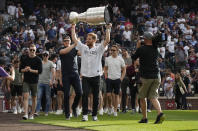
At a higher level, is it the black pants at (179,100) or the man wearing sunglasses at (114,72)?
the man wearing sunglasses at (114,72)

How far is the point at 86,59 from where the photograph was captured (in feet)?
46.9

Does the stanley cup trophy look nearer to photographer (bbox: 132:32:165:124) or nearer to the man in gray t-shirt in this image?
photographer (bbox: 132:32:165:124)

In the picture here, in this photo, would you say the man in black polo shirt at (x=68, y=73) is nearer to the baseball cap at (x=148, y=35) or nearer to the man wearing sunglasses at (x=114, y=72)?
the man wearing sunglasses at (x=114, y=72)

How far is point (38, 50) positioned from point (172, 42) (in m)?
7.82

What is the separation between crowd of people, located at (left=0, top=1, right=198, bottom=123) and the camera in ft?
49.2

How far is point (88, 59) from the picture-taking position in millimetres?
14266

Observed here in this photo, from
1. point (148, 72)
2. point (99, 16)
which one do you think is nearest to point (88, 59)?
point (148, 72)

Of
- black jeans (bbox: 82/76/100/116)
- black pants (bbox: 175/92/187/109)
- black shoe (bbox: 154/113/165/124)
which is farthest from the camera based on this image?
black pants (bbox: 175/92/187/109)

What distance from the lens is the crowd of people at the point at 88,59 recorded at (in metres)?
15.0

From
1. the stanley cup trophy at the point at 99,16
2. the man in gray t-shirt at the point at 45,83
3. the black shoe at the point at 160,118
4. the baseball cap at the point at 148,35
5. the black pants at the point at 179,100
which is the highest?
the stanley cup trophy at the point at 99,16

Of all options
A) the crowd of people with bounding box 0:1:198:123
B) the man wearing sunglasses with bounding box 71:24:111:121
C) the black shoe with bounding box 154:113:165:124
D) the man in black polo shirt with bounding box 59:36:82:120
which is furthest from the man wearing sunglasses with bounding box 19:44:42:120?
the black shoe with bounding box 154:113:165:124

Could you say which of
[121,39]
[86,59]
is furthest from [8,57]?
[86,59]

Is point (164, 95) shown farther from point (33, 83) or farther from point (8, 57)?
point (33, 83)

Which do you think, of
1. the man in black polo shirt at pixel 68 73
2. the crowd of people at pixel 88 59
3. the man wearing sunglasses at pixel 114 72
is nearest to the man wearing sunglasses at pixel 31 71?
the crowd of people at pixel 88 59
